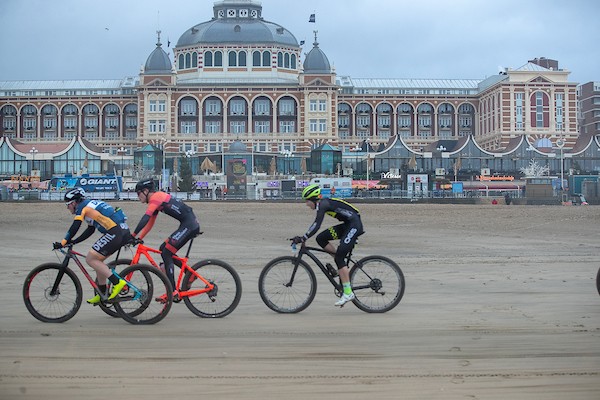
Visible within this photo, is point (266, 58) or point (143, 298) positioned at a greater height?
point (266, 58)

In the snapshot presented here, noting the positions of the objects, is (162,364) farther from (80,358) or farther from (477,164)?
(477,164)

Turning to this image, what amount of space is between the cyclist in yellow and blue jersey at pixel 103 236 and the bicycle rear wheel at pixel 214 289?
3.13ft

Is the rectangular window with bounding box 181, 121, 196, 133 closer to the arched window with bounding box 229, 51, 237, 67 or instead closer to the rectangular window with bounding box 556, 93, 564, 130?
the arched window with bounding box 229, 51, 237, 67

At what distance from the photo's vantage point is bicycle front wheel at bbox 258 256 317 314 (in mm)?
11805

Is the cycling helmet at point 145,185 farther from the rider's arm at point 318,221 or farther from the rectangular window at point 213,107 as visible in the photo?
the rectangular window at point 213,107

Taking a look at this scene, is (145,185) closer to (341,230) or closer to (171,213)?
(171,213)

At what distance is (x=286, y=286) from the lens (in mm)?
11805

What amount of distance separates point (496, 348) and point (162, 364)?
347cm

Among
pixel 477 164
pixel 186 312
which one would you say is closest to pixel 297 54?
pixel 477 164

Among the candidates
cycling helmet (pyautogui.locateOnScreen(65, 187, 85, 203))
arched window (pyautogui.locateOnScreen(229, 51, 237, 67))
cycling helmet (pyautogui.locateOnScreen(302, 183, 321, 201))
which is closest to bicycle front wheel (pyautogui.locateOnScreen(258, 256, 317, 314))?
cycling helmet (pyautogui.locateOnScreen(302, 183, 321, 201))

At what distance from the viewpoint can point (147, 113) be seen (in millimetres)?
127062

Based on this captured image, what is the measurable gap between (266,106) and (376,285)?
11886 centimetres

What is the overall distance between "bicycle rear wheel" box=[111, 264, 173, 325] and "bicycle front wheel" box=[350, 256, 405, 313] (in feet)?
8.56

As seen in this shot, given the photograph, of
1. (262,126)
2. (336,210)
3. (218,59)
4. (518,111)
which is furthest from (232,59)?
(336,210)
